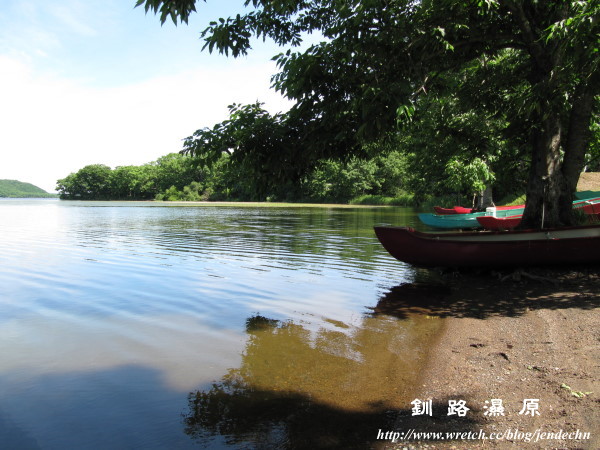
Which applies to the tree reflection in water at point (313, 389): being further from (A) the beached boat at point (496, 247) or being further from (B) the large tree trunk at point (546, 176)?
(B) the large tree trunk at point (546, 176)

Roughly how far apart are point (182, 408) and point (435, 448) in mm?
2429

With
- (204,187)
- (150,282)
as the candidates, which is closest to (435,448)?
(150,282)

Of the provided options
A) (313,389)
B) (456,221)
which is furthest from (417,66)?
(456,221)

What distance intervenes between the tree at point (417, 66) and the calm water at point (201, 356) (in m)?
3.13

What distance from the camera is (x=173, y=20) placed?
15.2 ft

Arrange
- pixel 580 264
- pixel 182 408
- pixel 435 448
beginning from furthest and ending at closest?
pixel 580 264 → pixel 182 408 → pixel 435 448

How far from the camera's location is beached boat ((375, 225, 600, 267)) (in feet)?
27.6

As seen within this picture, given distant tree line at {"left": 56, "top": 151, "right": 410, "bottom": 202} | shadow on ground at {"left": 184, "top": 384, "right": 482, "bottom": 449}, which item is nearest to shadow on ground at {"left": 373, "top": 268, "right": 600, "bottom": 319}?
shadow on ground at {"left": 184, "top": 384, "right": 482, "bottom": 449}

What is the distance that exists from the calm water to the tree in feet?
10.3

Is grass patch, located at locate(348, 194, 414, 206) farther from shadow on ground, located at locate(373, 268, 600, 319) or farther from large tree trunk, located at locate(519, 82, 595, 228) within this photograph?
shadow on ground, located at locate(373, 268, 600, 319)

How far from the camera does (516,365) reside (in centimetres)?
462

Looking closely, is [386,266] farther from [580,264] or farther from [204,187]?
[204,187]

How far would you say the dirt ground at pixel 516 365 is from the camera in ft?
11.0

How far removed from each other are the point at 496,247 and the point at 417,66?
14.4 feet
